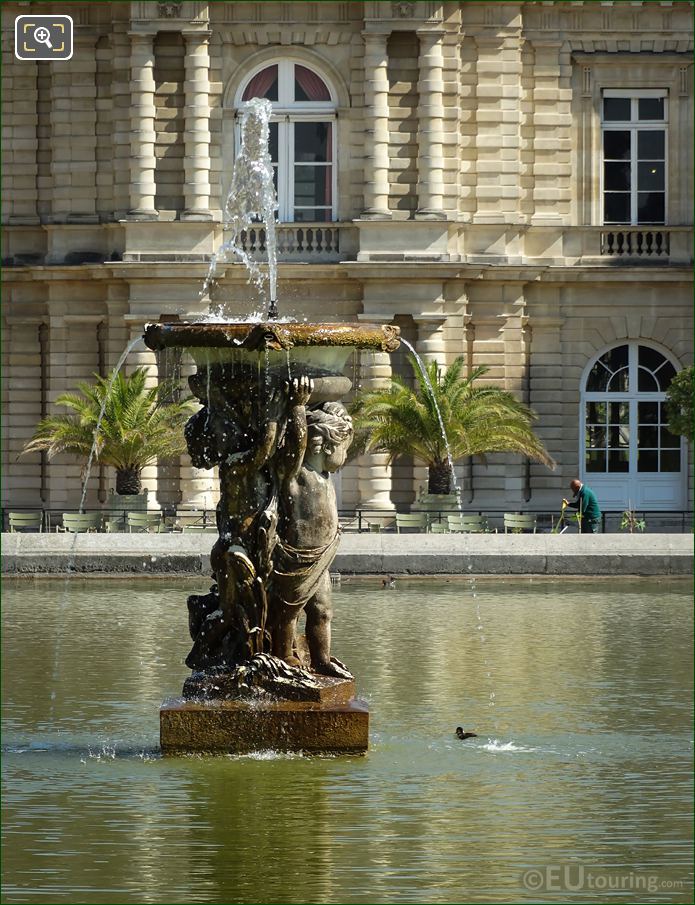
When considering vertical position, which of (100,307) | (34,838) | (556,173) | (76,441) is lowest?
(34,838)

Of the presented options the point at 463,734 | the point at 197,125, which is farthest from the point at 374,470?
the point at 463,734

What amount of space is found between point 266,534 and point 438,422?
20449 mm

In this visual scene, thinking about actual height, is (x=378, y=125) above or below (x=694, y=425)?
above

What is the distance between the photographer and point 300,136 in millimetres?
38906

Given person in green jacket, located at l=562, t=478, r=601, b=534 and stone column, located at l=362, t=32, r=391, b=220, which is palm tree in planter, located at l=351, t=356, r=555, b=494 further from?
stone column, located at l=362, t=32, r=391, b=220

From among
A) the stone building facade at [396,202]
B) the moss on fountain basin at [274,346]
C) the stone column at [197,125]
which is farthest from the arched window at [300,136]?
the moss on fountain basin at [274,346]

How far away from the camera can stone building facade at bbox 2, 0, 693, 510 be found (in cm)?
Answer: 3794

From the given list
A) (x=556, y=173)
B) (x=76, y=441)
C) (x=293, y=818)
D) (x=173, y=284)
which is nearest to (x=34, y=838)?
(x=293, y=818)

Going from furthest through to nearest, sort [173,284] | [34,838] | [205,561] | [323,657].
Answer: [173,284] → [205,561] → [323,657] → [34,838]

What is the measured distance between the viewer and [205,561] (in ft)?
85.3

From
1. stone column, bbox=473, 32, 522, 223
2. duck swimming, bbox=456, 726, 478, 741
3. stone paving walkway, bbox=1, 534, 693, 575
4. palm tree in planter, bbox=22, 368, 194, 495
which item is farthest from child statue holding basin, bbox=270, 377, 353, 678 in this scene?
stone column, bbox=473, 32, 522, 223

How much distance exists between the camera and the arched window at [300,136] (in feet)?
127

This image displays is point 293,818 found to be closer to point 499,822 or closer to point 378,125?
point 499,822

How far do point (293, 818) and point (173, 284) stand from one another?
2687 centimetres
